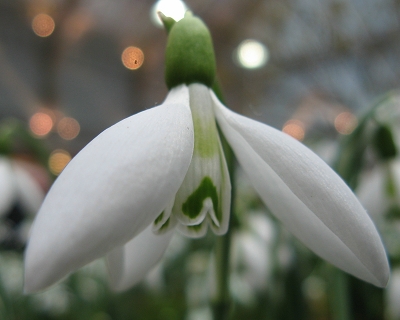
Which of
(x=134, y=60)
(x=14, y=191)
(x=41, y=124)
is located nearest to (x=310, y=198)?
(x=134, y=60)

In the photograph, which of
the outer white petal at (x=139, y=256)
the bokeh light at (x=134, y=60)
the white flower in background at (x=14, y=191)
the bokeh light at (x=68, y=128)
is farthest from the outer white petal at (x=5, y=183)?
the bokeh light at (x=68, y=128)

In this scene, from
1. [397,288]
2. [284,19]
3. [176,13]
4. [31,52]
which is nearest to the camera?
[176,13]

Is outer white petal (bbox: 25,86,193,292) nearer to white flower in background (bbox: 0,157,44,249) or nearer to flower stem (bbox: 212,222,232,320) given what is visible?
flower stem (bbox: 212,222,232,320)

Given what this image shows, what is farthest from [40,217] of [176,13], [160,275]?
[160,275]

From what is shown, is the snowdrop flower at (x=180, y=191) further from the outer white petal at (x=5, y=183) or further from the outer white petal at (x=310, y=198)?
the outer white petal at (x=5, y=183)

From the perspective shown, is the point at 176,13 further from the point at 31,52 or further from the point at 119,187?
the point at 31,52

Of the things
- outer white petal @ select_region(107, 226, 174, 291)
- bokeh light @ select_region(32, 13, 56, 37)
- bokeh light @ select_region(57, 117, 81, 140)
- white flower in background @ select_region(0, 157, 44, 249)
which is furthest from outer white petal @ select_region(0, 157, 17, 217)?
bokeh light @ select_region(32, 13, 56, 37)
